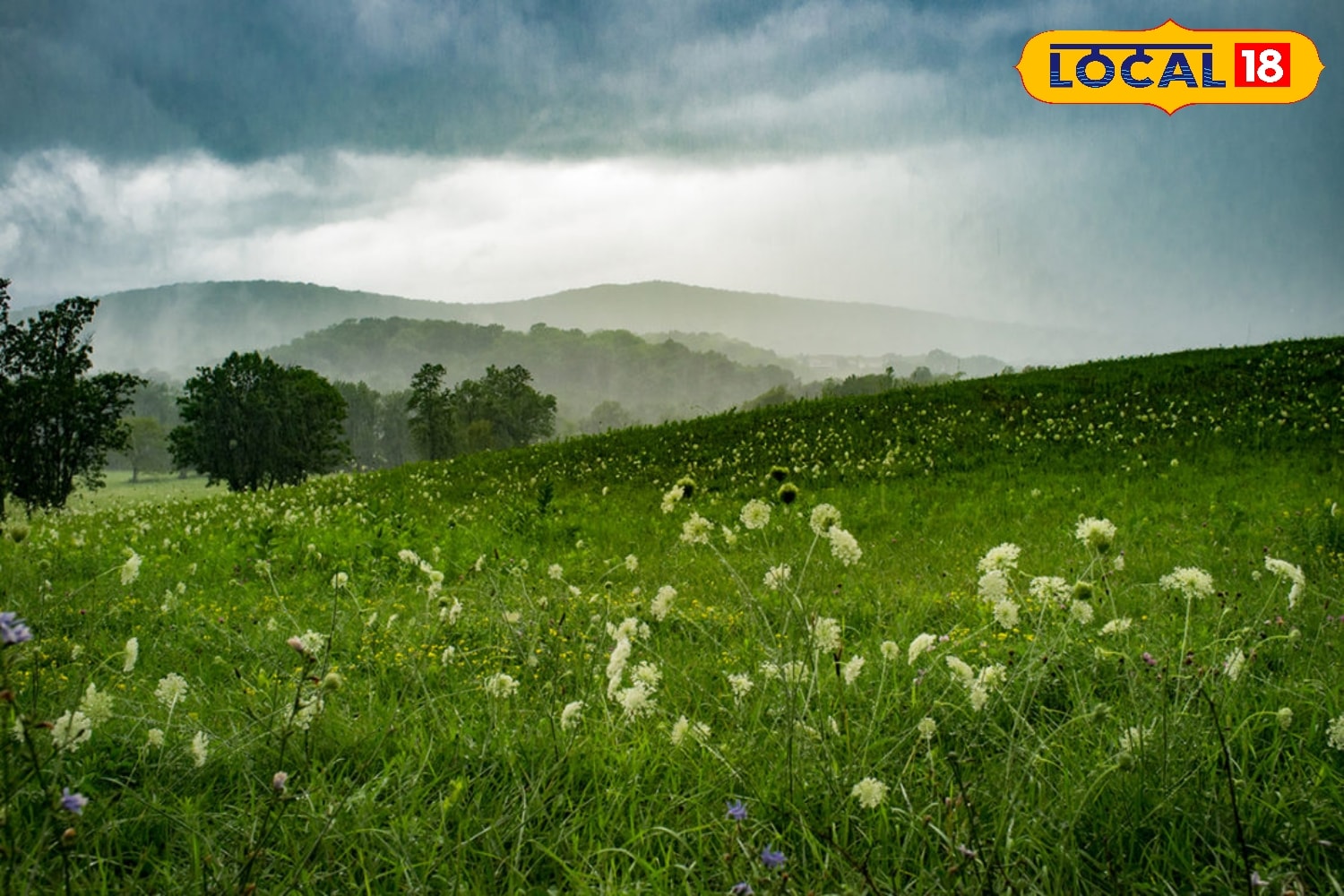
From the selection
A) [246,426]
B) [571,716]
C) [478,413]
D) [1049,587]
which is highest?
[478,413]

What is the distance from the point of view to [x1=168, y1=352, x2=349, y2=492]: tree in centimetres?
4878

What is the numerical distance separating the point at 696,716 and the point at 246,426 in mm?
53874

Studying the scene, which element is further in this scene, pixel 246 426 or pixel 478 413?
pixel 478 413

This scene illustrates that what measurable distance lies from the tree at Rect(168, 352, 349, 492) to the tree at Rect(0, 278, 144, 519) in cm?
859

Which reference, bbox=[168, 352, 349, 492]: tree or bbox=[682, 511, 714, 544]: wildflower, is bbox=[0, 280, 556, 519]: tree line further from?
bbox=[682, 511, 714, 544]: wildflower

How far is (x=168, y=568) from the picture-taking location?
843cm

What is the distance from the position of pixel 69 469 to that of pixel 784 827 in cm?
4523

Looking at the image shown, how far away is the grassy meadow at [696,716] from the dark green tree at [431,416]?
5909 cm

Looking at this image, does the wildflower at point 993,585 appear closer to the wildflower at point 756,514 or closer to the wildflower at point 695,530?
the wildflower at point 756,514

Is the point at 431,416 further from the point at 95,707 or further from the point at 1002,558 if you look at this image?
the point at 1002,558

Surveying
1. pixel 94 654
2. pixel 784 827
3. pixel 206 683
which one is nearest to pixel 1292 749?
pixel 784 827

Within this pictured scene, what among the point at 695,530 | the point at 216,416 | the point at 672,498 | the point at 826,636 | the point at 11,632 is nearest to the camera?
the point at 11,632

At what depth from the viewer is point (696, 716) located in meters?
3.40

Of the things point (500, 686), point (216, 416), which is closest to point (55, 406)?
point (216, 416)
